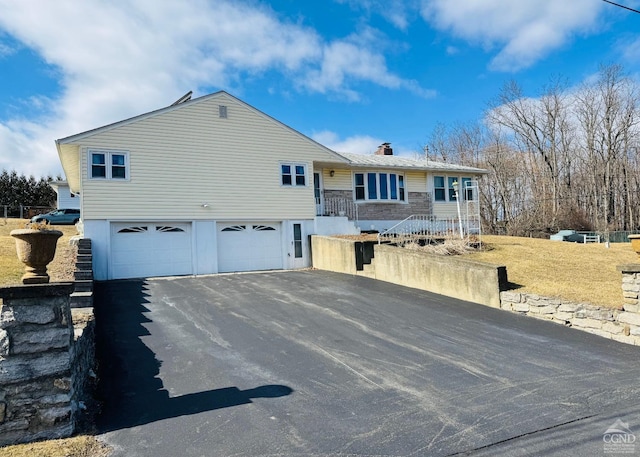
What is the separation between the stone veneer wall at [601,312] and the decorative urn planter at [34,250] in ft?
28.7

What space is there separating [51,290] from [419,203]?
18.7 metres

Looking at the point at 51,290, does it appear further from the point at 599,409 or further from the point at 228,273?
the point at 228,273

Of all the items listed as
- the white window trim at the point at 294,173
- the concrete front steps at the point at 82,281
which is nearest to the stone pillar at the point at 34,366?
the concrete front steps at the point at 82,281

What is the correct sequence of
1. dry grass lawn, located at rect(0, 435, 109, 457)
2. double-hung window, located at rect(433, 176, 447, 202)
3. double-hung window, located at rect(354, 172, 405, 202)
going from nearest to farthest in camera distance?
1. dry grass lawn, located at rect(0, 435, 109, 457)
2. double-hung window, located at rect(354, 172, 405, 202)
3. double-hung window, located at rect(433, 176, 447, 202)

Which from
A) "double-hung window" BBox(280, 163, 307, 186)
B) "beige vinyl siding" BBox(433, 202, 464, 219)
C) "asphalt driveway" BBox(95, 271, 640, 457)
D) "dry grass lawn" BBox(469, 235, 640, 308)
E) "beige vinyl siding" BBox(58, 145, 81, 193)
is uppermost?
"beige vinyl siding" BBox(58, 145, 81, 193)

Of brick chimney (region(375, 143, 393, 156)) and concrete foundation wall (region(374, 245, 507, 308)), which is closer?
concrete foundation wall (region(374, 245, 507, 308))

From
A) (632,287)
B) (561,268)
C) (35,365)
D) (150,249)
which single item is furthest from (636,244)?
(150,249)

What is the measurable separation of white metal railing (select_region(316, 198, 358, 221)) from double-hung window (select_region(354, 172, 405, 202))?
2.03 ft

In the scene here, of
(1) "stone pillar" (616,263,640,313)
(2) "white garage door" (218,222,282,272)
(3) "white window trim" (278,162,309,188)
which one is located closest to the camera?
(1) "stone pillar" (616,263,640,313)

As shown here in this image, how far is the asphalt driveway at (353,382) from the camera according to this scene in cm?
379

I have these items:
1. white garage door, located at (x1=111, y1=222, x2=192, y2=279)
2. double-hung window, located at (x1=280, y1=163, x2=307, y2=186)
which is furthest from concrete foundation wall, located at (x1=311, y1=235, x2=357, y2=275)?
white garage door, located at (x1=111, y1=222, x2=192, y2=279)

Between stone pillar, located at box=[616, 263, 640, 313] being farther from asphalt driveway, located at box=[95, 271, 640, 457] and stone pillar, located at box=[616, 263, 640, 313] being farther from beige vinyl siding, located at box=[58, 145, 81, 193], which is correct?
beige vinyl siding, located at box=[58, 145, 81, 193]

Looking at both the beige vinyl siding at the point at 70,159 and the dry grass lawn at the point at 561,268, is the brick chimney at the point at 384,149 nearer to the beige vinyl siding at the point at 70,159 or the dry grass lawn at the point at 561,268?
the dry grass lawn at the point at 561,268

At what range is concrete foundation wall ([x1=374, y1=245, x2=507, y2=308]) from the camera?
31.8ft
